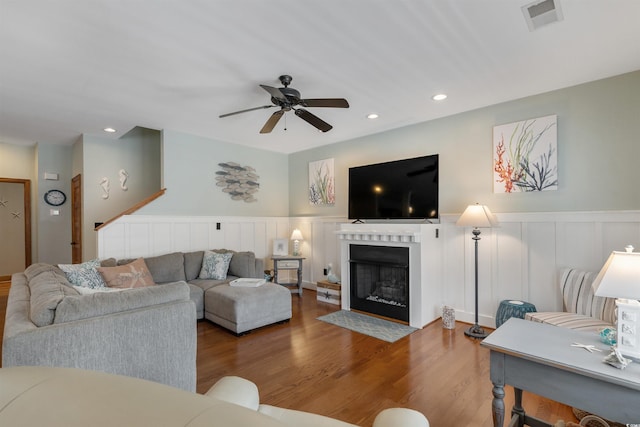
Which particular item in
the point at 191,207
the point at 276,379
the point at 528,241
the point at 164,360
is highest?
the point at 191,207

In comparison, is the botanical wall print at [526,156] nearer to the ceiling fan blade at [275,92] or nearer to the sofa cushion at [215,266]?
the ceiling fan blade at [275,92]

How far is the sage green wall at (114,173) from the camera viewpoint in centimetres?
468

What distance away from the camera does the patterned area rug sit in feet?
10.8

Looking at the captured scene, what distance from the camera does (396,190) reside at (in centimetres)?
407

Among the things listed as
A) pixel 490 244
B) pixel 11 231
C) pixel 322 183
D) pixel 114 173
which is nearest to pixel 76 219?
pixel 114 173

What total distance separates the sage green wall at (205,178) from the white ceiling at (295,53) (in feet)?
3.01

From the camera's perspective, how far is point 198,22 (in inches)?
78.1

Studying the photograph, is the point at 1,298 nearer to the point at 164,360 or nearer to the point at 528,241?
the point at 164,360

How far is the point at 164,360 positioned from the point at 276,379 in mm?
937

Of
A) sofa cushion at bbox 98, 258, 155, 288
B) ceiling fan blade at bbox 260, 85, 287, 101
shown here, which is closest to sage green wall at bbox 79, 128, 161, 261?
sofa cushion at bbox 98, 258, 155, 288

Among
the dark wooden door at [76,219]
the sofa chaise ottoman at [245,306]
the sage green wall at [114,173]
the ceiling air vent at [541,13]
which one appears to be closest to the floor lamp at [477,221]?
the ceiling air vent at [541,13]

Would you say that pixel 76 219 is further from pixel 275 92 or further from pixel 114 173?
pixel 275 92

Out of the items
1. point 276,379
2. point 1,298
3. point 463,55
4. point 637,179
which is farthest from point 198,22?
point 1,298

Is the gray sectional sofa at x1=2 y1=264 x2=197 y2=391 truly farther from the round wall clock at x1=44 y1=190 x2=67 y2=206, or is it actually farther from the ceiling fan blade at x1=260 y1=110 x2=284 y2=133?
the round wall clock at x1=44 y1=190 x2=67 y2=206
